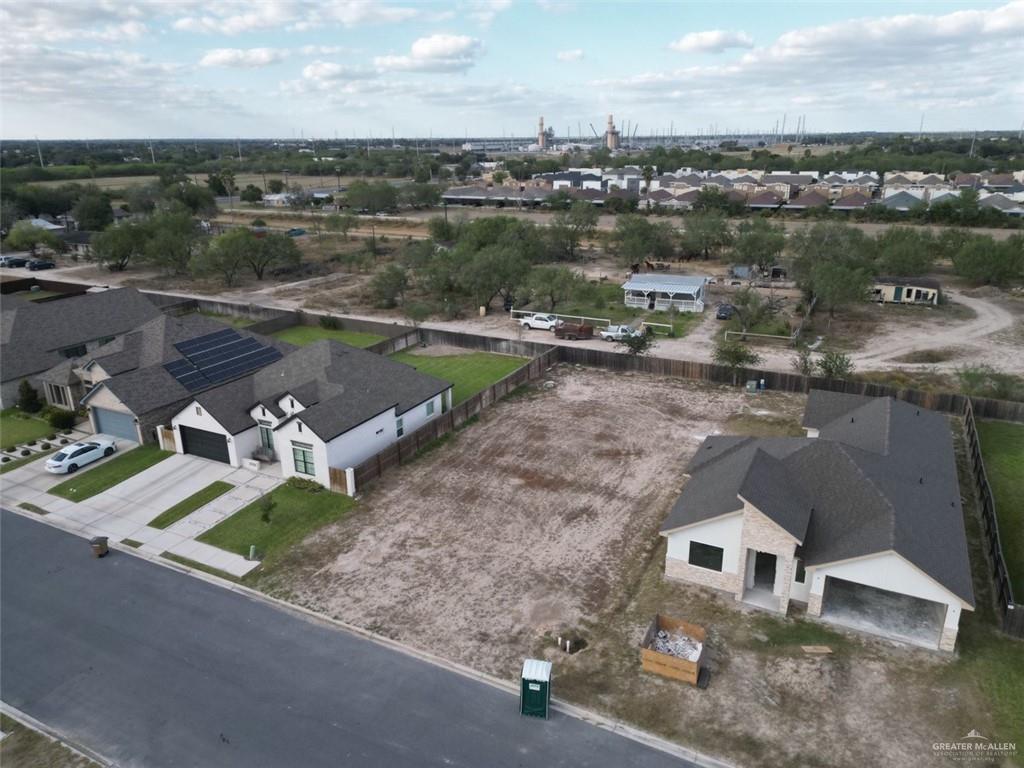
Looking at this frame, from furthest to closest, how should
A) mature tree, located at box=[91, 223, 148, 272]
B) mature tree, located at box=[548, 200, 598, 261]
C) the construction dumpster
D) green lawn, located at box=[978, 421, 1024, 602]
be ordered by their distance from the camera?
mature tree, located at box=[548, 200, 598, 261], mature tree, located at box=[91, 223, 148, 272], green lawn, located at box=[978, 421, 1024, 602], the construction dumpster

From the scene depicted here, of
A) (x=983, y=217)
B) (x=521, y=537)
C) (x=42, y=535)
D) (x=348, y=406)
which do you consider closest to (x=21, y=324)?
(x=42, y=535)

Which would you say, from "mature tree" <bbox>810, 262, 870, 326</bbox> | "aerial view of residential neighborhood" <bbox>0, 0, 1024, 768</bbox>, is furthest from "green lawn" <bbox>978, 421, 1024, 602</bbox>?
"mature tree" <bbox>810, 262, 870, 326</bbox>

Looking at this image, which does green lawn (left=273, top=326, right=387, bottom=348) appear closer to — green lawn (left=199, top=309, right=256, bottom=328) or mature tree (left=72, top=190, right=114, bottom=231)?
green lawn (left=199, top=309, right=256, bottom=328)

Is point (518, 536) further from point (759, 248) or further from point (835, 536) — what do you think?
point (759, 248)

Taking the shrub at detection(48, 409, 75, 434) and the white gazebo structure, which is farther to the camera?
the white gazebo structure

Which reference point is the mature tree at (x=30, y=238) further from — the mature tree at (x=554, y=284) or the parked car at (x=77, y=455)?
the parked car at (x=77, y=455)

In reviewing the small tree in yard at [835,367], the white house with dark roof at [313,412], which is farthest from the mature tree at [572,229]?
the white house with dark roof at [313,412]
